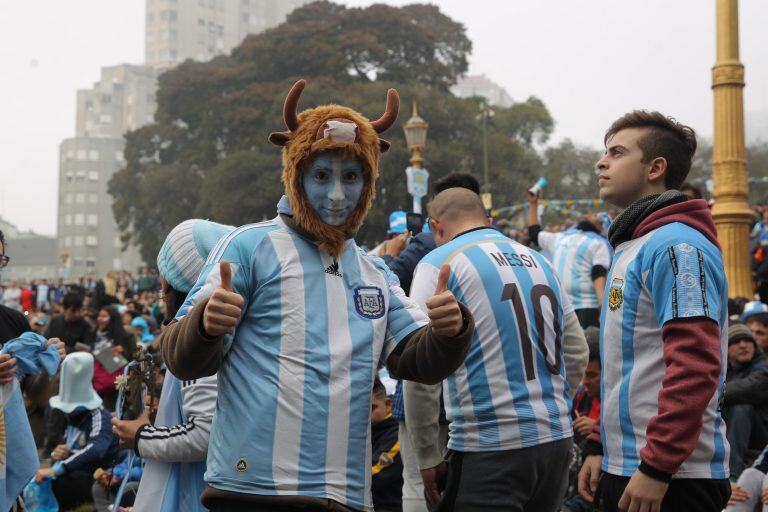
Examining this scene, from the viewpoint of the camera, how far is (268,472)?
2590mm

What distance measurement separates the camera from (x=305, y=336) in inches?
106

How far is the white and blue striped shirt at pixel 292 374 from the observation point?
261 centimetres

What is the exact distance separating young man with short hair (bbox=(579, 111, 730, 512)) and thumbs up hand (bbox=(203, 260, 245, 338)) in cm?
138

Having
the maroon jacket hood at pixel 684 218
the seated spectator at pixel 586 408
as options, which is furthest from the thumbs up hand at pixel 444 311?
the seated spectator at pixel 586 408

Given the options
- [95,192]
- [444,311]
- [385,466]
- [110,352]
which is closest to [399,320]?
[444,311]

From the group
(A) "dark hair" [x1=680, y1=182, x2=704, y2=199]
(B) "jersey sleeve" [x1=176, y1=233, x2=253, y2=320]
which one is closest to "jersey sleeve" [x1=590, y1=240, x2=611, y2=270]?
(A) "dark hair" [x1=680, y1=182, x2=704, y2=199]

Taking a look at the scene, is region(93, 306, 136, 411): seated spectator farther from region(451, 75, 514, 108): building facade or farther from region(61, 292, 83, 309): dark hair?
region(451, 75, 514, 108): building facade

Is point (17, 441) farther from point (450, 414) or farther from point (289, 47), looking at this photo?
point (289, 47)

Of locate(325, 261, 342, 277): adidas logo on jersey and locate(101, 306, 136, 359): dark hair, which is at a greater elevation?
locate(325, 261, 342, 277): adidas logo on jersey

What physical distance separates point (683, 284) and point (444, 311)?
881mm

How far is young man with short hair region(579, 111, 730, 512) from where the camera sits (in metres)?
2.81

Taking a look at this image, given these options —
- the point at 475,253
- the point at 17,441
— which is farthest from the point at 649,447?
the point at 17,441

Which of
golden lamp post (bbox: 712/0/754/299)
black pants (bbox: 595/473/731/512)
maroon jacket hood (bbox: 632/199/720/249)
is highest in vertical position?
golden lamp post (bbox: 712/0/754/299)

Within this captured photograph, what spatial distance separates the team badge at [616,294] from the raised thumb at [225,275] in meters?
1.44
